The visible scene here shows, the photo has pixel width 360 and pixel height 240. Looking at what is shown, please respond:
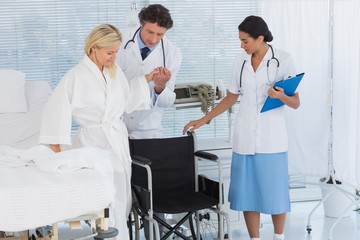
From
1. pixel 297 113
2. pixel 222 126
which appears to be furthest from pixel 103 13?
pixel 297 113

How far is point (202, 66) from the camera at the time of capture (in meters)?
5.66

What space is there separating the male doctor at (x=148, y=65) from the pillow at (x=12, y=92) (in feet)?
2.31

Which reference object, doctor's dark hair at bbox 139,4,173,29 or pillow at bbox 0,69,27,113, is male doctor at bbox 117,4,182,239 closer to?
doctor's dark hair at bbox 139,4,173,29

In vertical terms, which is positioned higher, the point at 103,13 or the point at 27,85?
the point at 103,13

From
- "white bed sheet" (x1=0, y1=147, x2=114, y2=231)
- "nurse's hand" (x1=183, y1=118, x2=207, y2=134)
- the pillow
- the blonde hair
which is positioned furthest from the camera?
the pillow

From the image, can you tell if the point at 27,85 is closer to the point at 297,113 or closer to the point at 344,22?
the point at 297,113

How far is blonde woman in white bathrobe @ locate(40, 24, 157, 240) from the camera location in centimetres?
351

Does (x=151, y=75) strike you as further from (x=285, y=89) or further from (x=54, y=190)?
(x=54, y=190)

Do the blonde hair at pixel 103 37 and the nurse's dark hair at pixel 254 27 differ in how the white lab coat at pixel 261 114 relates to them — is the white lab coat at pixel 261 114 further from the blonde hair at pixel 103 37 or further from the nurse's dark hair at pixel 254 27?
the blonde hair at pixel 103 37

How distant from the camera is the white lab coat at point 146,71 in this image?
161 inches

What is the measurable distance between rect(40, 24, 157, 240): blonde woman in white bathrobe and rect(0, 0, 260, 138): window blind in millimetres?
1689

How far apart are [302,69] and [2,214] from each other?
2626mm

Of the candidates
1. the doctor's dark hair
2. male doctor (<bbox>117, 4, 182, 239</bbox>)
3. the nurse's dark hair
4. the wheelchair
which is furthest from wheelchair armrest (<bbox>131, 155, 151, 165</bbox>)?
the nurse's dark hair

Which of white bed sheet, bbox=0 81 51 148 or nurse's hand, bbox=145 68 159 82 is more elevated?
nurse's hand, bbox=145 68 159 82
